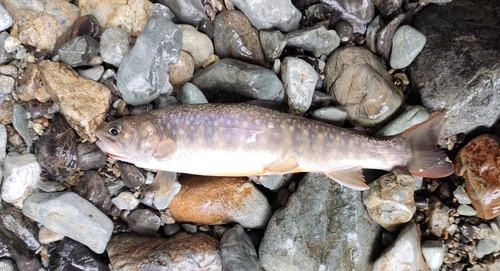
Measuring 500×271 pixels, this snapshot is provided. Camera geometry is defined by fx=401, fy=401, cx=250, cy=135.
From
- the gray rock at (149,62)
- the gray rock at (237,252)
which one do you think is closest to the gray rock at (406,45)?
the gray rock at (149,62)

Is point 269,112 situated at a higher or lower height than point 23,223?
higher

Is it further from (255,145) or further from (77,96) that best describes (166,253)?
(77,96)

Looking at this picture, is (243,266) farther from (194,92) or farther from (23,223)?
(23,223)

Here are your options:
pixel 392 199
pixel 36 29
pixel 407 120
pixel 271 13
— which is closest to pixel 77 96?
pixel 36 29

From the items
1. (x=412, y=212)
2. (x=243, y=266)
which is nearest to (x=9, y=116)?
(x=243, y=266)

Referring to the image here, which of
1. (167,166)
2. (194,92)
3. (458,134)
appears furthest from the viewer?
(458,134)

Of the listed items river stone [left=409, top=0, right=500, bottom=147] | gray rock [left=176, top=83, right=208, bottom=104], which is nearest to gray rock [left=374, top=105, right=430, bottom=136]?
river stone [left=409, top=0, right=500, bottom=147]
